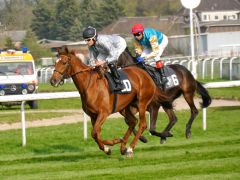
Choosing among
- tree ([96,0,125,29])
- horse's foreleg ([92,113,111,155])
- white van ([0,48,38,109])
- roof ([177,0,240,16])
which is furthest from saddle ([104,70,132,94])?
roof ([177,0,240,16])

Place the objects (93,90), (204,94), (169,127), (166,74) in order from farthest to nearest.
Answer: (204,94)
(169,127)
(166,74)
(93,90)

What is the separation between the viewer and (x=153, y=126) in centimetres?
1452

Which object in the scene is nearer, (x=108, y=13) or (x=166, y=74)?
(x=166, y=74)

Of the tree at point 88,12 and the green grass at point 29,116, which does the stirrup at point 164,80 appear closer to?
the green grass at point 29,116

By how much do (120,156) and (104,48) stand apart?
1675 mm

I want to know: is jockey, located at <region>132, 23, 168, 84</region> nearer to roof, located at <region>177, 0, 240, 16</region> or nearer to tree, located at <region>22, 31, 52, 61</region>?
tree, located at <region>22, 31, 52, 61</region>

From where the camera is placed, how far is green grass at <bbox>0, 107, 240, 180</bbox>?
10898 millimetres

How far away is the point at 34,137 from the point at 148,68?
297cm

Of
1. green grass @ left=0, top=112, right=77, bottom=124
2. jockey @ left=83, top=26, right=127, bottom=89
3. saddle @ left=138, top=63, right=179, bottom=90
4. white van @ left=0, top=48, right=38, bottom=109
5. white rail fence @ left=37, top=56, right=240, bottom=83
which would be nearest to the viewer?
jockey @ left=83, top=26, right=127, bottom=89

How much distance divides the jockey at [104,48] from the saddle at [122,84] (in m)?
0.06

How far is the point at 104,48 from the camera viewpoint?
43.0 feet

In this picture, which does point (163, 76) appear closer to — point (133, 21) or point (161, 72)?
point (161, 72)

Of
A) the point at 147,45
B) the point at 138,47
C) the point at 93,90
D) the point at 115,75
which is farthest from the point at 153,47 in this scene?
the point at 93,90

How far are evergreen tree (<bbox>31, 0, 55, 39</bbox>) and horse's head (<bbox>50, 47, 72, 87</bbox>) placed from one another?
2223 inches
